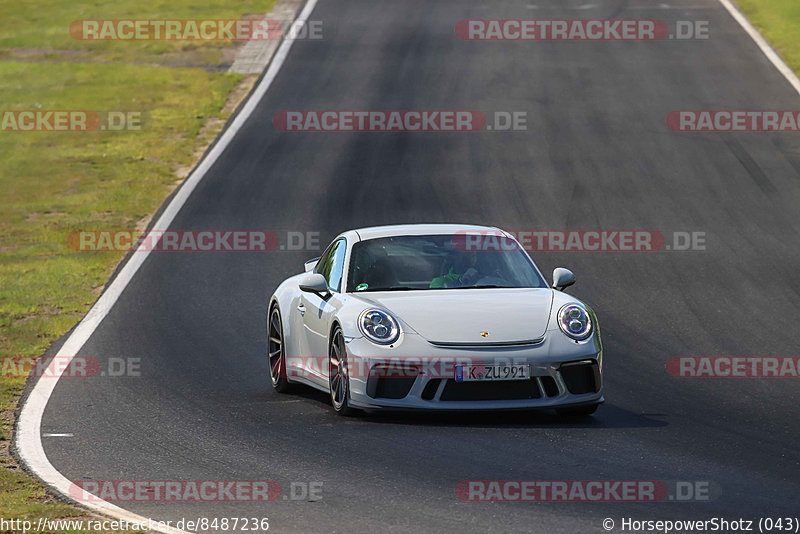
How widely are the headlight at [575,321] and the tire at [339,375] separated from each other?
1627 mm

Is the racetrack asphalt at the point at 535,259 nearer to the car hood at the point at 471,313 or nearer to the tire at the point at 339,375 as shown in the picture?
the tire at the point at 339,375

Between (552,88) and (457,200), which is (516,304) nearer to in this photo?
(457,200)

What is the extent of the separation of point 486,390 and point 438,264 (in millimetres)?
1730

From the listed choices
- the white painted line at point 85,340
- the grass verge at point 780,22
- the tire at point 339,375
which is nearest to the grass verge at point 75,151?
the white painted line at point 85,340

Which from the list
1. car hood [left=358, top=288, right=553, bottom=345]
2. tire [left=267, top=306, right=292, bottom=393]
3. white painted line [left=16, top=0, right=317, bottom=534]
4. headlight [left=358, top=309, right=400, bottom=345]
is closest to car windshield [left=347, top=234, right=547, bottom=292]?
car hood [left=358, top=288, right=553, bottom=345]

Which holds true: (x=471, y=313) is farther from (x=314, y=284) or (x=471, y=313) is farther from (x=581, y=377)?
(x=314, y=284)

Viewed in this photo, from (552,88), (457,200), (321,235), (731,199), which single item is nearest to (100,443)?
(321,235)

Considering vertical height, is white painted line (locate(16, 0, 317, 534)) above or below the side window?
below

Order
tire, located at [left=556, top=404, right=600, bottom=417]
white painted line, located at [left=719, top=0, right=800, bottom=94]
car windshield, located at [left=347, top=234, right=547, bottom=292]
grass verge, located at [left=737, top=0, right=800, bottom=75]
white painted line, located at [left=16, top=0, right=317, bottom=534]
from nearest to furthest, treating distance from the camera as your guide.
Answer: white painted line, located at [left=16, top=0, right=317, bottom=534] < tire, located at [left=556, top=404, right=600, bottom=417] < car windshield, located at [left=347, top=234, right=547, bottom=292] < white painted line, located at [left=719, top=0, right=800, bottom=94] < grass verge, located at [left=737, top=0, right=800, bottom=75]

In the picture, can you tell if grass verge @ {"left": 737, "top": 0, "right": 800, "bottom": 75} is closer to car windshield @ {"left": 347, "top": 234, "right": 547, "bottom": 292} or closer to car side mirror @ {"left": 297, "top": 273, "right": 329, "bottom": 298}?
car windshield @ {"left": 347, "top": 234, "right": 547, "bottom": 292}

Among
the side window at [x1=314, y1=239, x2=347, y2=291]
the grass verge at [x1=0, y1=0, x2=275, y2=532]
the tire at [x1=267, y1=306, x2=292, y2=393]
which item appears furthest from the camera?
the grass verge at [x1=0, y1=0, x2=275, y2=532]

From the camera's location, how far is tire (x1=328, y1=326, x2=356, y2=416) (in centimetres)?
973

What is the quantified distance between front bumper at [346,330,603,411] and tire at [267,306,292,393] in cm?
211

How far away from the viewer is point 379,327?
958 centimetres
